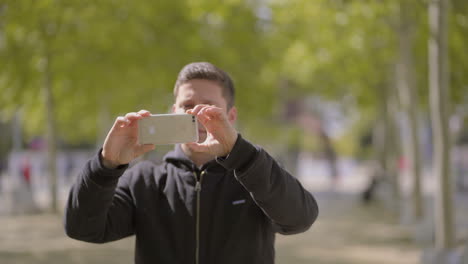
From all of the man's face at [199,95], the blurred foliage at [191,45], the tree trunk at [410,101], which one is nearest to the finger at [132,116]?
the man's face at [199,95]

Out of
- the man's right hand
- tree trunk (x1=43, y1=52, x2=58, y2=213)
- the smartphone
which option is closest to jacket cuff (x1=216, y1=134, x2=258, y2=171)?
the smartphone

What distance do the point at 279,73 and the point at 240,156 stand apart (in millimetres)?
17734

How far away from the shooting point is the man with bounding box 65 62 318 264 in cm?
214

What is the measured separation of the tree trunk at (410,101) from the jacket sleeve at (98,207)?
978 centimetres

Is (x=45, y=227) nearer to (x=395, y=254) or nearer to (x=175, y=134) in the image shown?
(x=395, y=254)

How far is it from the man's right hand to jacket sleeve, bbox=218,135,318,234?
337 millimetres

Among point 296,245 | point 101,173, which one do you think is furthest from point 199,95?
point 296,245

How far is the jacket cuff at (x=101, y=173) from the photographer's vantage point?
2.15 meters

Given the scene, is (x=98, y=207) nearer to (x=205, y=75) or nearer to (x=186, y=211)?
(x=186, y=211)

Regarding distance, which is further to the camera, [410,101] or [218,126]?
[410,101]

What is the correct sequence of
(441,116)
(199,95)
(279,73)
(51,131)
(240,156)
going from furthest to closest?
(279,73)
(51,131)
(441,116)
(199,95)
(240,156)

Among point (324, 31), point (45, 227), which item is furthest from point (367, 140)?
point (45, 227)

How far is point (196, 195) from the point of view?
2.47 meters

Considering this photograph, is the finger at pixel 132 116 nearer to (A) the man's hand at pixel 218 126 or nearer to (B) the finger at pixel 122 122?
(B) the finger at pixel 122 122
